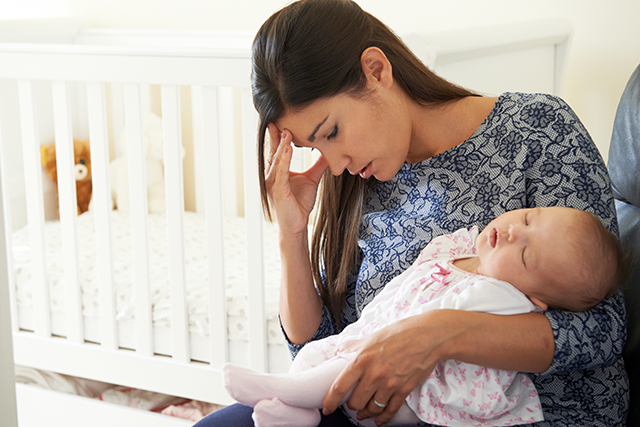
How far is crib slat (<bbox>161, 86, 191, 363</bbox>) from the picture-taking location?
5.21 ft

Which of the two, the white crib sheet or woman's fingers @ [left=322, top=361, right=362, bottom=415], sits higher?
woman's fingers @ [left=322, top=361, right=362, bottom=415]

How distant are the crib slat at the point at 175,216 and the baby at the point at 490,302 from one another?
2.64 ft

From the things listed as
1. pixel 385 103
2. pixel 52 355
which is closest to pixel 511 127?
pixel 385 103

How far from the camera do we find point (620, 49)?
1994mm

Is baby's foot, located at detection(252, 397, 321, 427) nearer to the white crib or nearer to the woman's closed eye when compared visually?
the woman's closed eye

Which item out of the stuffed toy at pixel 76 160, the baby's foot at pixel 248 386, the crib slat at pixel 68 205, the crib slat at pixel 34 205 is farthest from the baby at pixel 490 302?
the stuffed toy at pixel 76 160

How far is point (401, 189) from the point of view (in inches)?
43.8

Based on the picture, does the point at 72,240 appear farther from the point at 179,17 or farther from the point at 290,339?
the point at 179,17

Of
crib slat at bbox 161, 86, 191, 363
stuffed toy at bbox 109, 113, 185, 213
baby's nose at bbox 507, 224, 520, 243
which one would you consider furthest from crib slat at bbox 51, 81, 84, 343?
baby's nose at bbox 507, 224, 520, 243

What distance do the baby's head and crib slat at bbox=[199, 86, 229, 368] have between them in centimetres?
87

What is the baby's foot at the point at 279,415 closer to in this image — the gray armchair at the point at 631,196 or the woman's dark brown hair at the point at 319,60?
the woman's dark brown hair at the point at 319,60

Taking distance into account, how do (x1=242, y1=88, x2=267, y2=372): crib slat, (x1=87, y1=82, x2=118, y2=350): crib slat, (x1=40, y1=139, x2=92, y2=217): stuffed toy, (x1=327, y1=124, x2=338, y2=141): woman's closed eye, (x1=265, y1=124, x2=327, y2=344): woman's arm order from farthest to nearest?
(x1=40, y1=139, x2=92, y2=217): stuffed toy < (x1=87, y1=82, x2=118, y2=350): crib slat < (x1=242, y1=88, x2=267, y2=372): crib slat < (x1=265, y1=124, x2=327, y2=344): woman's arm < (x1=327, y1=124, x2=338, y2=141): woman's closed eye

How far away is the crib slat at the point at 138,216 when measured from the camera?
1616 mm

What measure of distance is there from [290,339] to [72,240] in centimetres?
92
